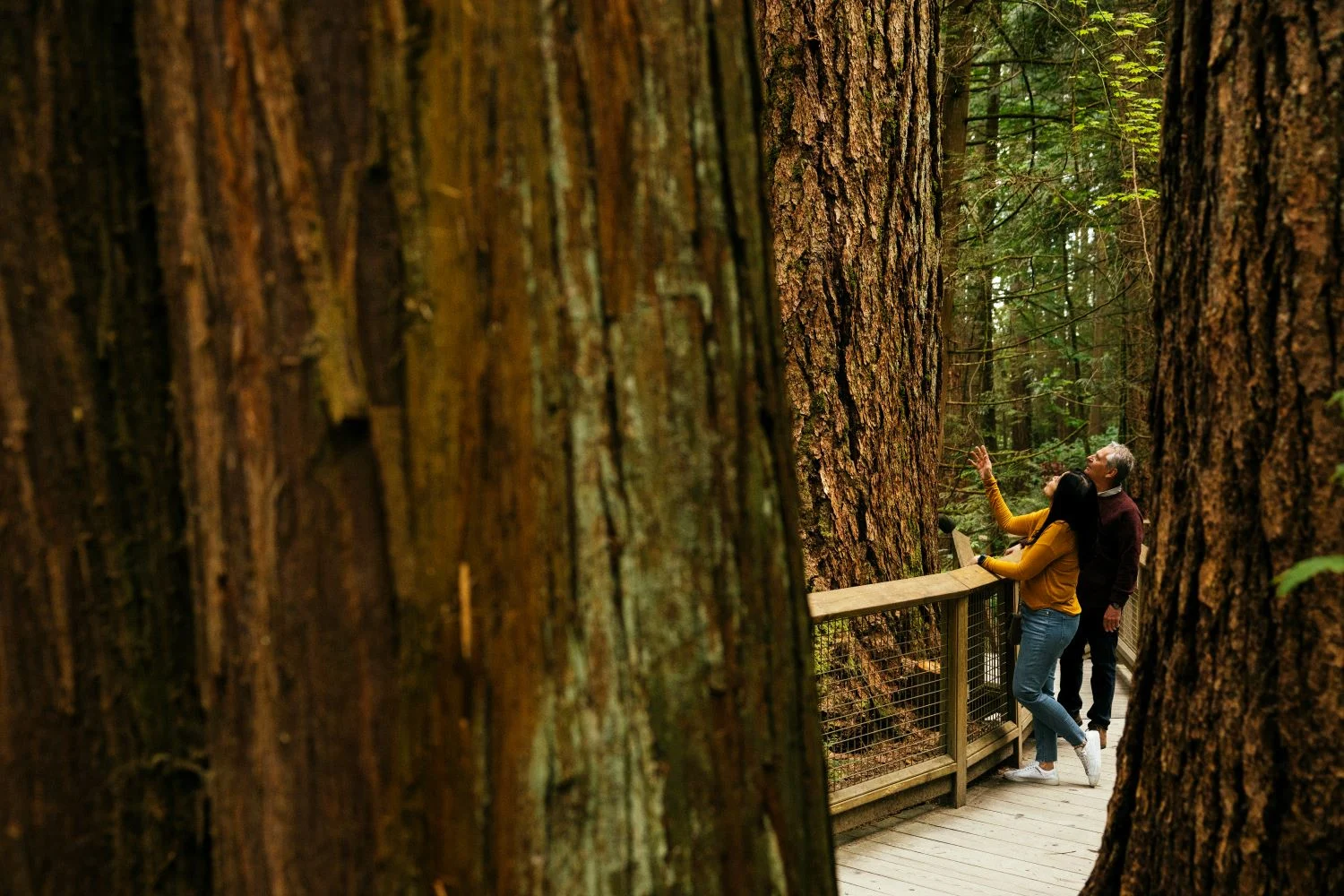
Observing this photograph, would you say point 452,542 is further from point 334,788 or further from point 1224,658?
point 1224,658

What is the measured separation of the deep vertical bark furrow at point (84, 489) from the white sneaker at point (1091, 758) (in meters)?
6.45

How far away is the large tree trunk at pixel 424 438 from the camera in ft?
3.76

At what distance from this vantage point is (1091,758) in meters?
6.91

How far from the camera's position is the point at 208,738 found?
1.26m

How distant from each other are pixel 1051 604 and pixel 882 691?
4.29 ft

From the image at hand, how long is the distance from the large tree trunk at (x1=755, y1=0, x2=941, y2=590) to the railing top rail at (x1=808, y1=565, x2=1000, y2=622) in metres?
0.46

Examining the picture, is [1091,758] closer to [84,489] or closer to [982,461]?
[982,461]

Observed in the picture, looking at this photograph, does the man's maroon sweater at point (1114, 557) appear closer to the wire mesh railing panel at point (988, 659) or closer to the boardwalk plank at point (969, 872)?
the wire mesh railing panel at point (988, 659)

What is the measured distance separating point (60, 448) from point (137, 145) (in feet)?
1.17

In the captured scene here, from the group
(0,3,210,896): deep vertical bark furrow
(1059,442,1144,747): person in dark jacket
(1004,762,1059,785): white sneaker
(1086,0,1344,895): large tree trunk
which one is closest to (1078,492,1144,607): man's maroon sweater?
(1059,442,1144,747): person in dark jacket

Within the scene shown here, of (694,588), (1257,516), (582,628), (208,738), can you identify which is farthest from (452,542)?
(1257,516)

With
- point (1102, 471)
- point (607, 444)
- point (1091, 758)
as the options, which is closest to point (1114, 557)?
point (1102, 471)

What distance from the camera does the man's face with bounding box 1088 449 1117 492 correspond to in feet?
23.7

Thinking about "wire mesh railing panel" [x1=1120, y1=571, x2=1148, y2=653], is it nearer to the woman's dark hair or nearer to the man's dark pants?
the man's dark pants
